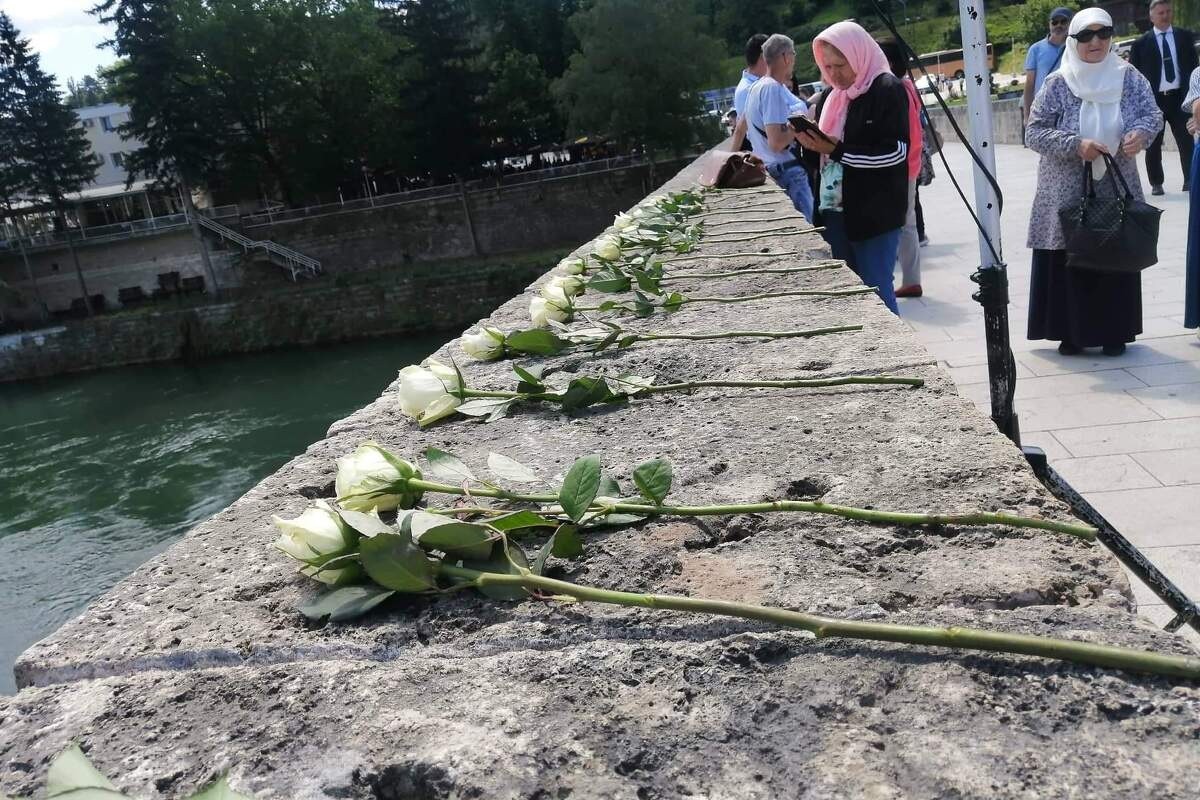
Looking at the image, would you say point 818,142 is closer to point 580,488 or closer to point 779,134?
point 779,134

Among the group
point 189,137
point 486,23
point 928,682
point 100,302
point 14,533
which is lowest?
point 14,533

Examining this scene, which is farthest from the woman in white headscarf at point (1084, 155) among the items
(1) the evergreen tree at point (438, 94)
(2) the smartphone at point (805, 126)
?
(1) the evergreen tree at point (438, 94)

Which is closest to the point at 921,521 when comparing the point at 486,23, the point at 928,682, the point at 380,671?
the point at 928,682

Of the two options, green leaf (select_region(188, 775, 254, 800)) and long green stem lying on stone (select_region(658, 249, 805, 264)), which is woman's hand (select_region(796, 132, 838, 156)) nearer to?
long green stem lying on stone (select_region(658, 249, 805, 264))

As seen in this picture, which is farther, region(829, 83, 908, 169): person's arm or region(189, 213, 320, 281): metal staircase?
region(189, 213, 320, 281): metal staircase

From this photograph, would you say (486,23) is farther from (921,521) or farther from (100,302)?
(921,521)

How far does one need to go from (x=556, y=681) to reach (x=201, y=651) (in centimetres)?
48

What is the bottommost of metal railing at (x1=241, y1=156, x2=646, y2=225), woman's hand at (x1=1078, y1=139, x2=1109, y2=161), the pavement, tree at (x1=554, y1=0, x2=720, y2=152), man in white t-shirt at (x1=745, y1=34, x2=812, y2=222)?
the pavement

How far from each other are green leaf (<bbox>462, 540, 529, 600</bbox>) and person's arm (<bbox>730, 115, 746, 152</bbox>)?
601 cm

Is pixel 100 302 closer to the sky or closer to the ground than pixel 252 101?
closer to the ground

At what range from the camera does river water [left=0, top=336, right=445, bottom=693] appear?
15.9 meters

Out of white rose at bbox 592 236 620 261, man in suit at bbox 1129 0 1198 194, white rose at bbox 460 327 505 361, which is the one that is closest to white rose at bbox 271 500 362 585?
white rose at bbox 460 327 505 361

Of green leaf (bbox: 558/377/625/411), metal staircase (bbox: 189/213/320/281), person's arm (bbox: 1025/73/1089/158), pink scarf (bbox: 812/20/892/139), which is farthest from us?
metal staircase (bbox: 189/213/320/281)

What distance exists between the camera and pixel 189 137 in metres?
37.0
